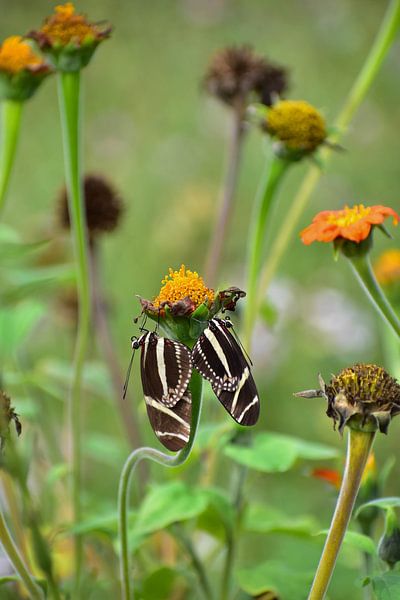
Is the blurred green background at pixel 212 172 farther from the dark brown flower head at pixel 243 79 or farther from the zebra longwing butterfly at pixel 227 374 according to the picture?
the zebra longwing butterfly at pixel 227 374

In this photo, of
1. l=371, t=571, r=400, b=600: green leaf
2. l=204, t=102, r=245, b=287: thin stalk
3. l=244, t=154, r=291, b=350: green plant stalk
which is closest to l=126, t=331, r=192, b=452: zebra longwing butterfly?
l=371, t=571, r=400, b=600: green leaf

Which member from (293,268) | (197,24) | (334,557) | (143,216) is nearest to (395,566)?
(334,557)

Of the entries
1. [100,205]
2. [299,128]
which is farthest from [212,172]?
[299,128]

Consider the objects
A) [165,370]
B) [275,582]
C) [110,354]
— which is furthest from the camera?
[110,354]

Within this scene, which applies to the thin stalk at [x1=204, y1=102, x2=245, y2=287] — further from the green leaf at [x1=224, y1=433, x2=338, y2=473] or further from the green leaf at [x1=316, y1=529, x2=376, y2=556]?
the green leaf at [x1=316, y1=529, x2=376, y2=556]

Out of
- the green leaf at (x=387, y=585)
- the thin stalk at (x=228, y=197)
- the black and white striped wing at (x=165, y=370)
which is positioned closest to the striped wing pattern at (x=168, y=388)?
the black and white striped wing at (x=165, y=370)

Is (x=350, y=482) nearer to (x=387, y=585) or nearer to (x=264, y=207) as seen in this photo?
(x=387, y=585)
